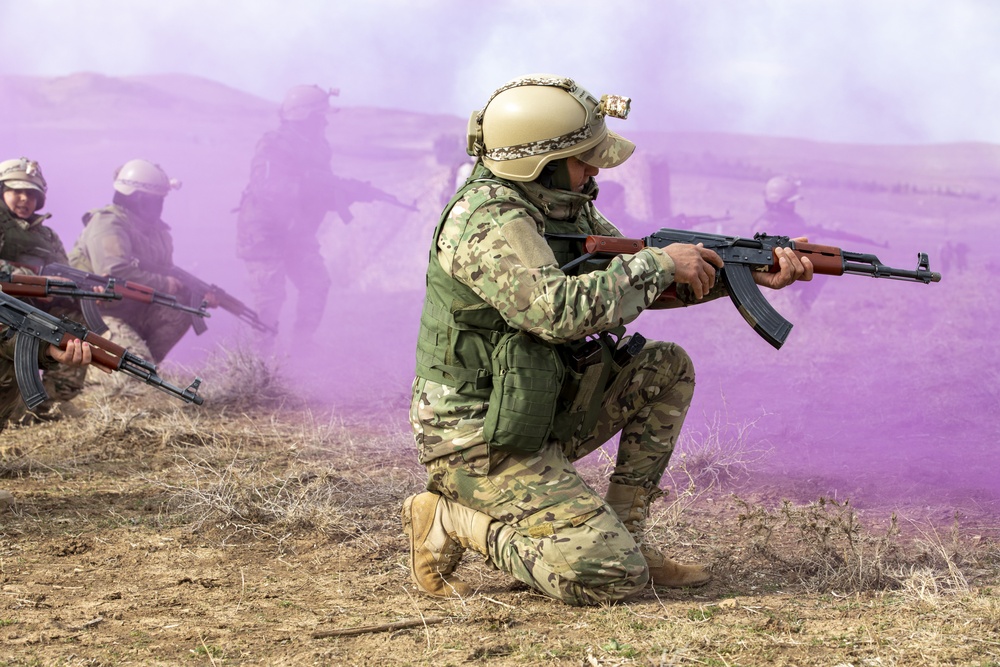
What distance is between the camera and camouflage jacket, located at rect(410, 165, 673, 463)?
348 centimetres

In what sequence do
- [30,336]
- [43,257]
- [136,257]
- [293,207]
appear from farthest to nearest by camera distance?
[293,207] → [136,257] → [43,257] → [30,336]

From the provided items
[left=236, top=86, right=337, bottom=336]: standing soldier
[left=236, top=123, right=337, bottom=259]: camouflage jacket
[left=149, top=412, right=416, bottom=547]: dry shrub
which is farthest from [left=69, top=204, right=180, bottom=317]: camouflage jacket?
[left=236, top=123, right=337, bottom=259]: camouflage jacket

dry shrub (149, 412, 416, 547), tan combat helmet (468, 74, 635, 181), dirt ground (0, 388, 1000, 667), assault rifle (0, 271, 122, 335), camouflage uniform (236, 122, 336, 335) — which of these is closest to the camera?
dirt ground (0, 388, 1000, 667)

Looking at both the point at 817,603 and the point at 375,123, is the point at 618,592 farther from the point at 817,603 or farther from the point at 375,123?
the point at 375,123

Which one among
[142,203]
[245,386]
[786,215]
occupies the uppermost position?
[786,215]

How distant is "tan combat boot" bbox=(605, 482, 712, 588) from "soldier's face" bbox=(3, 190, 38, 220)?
5.51 meters

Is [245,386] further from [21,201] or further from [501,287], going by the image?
[501,287]

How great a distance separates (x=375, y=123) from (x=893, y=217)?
51.9 feet

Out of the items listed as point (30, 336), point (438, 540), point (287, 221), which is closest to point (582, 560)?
point (438, 540)

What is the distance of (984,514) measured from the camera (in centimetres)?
550

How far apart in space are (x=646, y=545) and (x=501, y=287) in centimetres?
118

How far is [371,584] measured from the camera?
4113 millimetres

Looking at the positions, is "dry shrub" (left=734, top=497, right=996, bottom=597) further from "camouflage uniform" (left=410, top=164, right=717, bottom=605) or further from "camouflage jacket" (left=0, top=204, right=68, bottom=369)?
"camouflage jacket" (left=0, top=204, right=68, bottom=369)

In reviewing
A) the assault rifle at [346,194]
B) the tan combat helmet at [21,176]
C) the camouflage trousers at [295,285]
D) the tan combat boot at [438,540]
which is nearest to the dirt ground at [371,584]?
the tan combat boot at [438,540]
